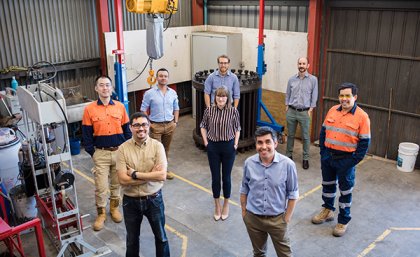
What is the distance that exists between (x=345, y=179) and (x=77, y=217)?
313 cm

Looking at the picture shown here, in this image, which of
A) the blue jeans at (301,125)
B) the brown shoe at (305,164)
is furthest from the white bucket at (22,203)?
the brown shoe at (305,164)

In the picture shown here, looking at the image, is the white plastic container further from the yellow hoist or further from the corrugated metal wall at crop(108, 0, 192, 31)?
the corrugated metal wall at crop(108, 0, 192, 31)

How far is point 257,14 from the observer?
9094 mm

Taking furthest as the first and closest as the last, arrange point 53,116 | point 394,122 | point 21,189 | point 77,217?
point 394,122 < point 21,189 < point 77,217 < point 53,116

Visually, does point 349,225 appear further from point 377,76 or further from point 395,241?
point 377,76

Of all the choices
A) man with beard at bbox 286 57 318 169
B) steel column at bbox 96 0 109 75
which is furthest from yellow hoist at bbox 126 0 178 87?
steel column at bbox 96 0 109 75

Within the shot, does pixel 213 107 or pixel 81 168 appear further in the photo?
pixel 81 168

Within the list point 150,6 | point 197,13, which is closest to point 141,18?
point 197,13

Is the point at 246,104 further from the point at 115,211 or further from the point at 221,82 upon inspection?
the point at 115,211

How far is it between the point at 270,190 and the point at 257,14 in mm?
6383

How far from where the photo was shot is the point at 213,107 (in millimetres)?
4930

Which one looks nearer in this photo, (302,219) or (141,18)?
(302,219)

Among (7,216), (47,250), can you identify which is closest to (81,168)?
(7,216)

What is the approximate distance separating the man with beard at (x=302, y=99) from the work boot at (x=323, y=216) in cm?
178
